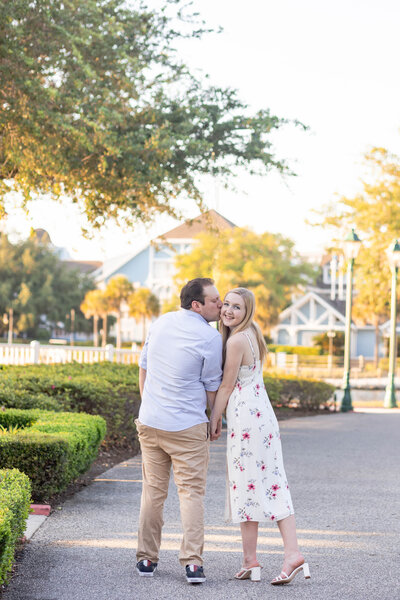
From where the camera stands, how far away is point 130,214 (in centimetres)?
1695

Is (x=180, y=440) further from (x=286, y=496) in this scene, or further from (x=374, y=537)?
(x=374, y=537)

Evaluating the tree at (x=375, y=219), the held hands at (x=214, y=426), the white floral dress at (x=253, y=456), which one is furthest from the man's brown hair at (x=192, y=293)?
the tree at (x=375, y=219)

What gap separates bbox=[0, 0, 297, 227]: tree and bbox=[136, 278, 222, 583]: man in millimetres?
7825

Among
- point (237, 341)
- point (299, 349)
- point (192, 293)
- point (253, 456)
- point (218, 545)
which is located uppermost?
point (192, 293)

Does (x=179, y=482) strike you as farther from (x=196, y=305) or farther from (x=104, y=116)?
(x=104, y=116)

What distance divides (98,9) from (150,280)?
64088 millimetres

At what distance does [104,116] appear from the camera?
13164 mm

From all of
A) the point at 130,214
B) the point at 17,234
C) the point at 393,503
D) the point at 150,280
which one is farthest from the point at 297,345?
the point at 393,503

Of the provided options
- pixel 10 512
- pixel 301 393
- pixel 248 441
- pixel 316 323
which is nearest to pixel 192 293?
pixel 248 441

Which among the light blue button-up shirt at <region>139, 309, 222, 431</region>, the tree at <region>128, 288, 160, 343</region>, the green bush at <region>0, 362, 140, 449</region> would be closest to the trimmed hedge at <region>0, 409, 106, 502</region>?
the light blue button-up shirt at <region>139, 309, 222, 431</region>

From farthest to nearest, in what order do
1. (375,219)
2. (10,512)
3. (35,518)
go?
1. (375,219)
2. (35,518)
3. (10,512)

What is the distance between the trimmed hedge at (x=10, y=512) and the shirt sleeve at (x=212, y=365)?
1306 millimetres

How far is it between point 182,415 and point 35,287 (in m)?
77.1

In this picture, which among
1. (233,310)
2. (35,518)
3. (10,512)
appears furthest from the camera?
(35,518)
